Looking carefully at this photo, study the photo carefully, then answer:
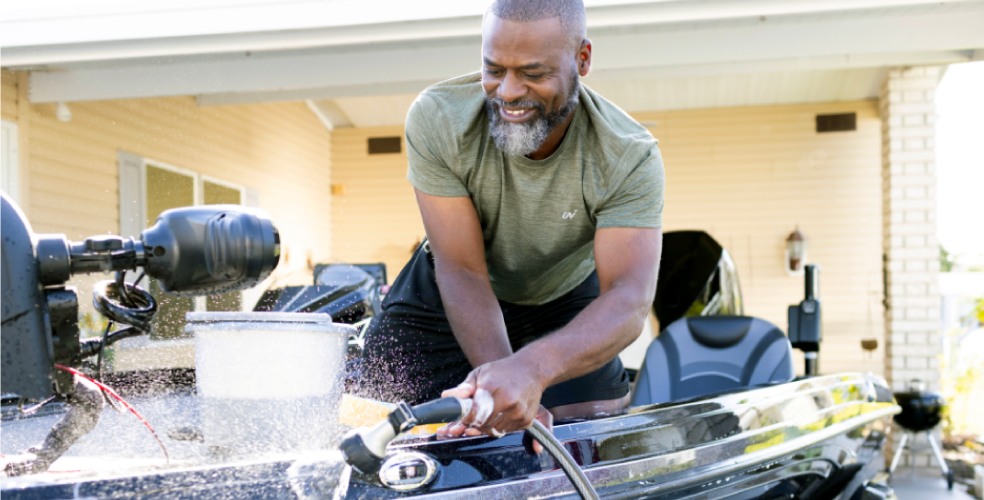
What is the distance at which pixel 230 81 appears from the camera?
20.1 feet

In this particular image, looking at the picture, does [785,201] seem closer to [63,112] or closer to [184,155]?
[184,155]

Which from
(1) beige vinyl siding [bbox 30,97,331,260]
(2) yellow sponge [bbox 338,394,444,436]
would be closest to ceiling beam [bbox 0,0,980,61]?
(1) beige vinyl siding [bbox 30,97,331,260]

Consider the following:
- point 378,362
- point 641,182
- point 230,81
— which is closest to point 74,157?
point 230,81

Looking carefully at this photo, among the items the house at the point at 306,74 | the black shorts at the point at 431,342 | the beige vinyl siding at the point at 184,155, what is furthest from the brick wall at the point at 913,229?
the black shorts at the point at 431,342

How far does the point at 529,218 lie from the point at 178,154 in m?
6.07

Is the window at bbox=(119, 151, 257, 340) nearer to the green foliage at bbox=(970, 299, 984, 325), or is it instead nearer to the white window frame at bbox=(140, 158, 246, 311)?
the white window frame at bbox=(140, 158, 246, 311)

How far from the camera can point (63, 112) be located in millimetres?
6164

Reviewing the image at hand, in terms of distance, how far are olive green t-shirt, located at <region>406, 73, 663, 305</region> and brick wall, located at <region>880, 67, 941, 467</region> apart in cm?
522

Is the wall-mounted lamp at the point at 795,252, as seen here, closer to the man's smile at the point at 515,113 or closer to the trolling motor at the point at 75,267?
the man's smile at the point at 515,113

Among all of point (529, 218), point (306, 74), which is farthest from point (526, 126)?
point (306, 74)

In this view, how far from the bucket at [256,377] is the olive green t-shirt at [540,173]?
910 millimetres

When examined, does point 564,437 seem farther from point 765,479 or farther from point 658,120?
point 658,120

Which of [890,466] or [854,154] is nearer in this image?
[890,466]

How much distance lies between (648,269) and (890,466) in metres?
5.22
